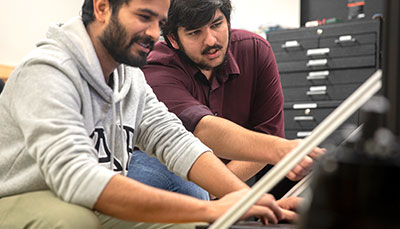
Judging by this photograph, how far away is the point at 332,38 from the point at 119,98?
7.68 feet

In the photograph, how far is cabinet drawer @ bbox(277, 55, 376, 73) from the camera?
10.3ft

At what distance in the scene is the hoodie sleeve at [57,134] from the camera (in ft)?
2.88

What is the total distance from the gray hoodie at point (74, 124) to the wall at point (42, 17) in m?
2.18

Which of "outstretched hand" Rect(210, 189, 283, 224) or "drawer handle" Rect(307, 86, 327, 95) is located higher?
"outstretched hand" Rect(210, 189, 283, 224)

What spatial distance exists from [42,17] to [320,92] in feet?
6.62


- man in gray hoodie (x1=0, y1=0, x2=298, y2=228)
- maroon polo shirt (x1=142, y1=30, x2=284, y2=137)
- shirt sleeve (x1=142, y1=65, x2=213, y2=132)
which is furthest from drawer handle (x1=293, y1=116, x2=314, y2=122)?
man in gray hoodie (x1=0, y1=0, x2=298, y2=228)

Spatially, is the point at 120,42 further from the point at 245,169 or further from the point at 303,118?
the point at 303,118

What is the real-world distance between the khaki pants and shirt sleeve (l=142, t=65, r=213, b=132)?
0.66 meters

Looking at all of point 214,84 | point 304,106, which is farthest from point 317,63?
point 214,84

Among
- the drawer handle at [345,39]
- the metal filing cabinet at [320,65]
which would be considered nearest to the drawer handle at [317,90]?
the metal filing cabinet at [320,65]

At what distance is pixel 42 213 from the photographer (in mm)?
932

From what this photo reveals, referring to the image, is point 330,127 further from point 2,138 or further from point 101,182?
point 2,138

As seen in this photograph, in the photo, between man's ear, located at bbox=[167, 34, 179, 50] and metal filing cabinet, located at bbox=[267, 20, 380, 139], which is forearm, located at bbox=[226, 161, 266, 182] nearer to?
man's ear, located at bbox=[167, 34, 179, 50]

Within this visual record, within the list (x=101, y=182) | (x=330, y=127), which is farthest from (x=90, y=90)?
(x=330, y=127)
